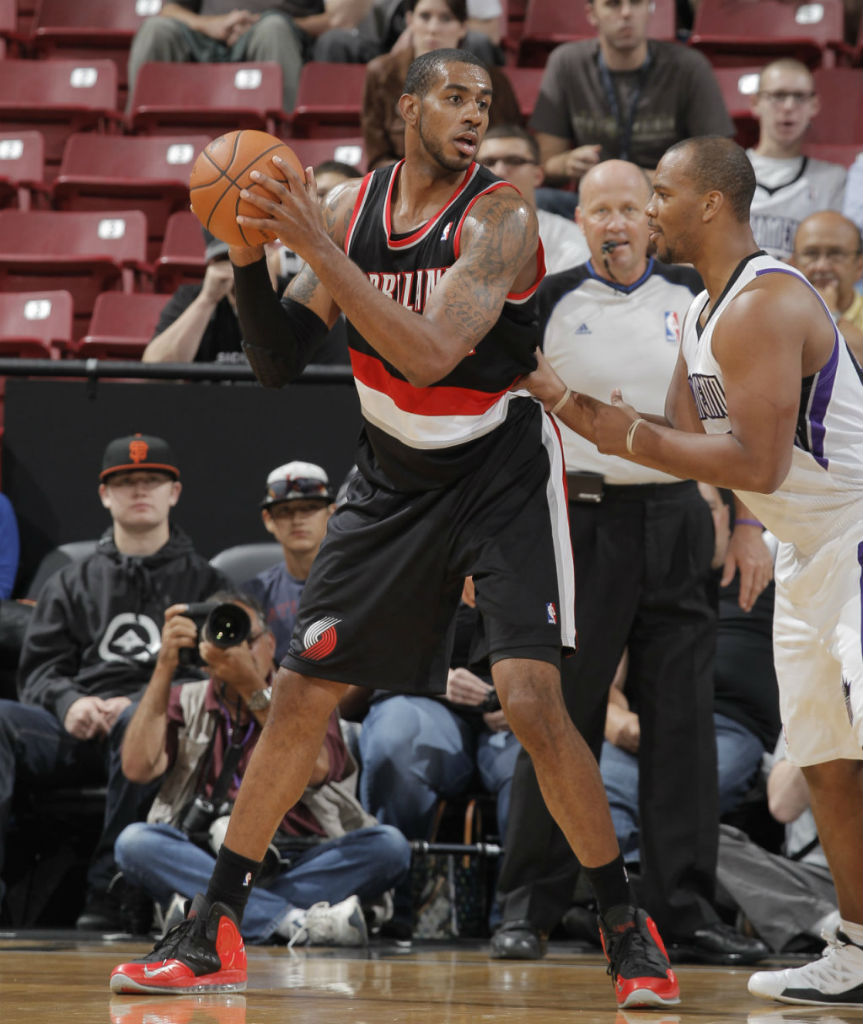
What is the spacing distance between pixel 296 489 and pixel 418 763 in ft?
3.65

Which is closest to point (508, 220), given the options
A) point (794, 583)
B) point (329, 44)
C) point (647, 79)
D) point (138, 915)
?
point (794, 583)

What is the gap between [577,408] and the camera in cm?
310

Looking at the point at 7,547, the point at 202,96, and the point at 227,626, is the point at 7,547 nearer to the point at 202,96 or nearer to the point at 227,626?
the point at 227,626

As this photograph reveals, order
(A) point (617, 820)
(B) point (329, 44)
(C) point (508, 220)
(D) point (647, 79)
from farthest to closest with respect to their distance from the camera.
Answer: (B) point (329, 44) → (D) point (647, 79) → (A) point (617, 820) → (C) point (508, 220)

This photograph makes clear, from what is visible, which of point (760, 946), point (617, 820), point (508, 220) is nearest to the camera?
point (508, 220)

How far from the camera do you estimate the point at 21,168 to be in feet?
28.5

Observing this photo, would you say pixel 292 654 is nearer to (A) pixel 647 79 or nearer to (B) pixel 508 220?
(B) pixel 508 220

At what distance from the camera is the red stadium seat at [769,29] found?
355 inches

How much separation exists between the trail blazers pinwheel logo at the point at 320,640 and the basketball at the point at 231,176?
819mm

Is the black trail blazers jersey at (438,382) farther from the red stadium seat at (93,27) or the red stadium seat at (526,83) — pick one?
the red stadium seat at (93,27)

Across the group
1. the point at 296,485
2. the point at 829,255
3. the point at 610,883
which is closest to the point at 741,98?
the point at 829,255

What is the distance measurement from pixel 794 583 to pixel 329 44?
712cm

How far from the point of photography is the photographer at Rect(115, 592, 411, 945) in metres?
4.28

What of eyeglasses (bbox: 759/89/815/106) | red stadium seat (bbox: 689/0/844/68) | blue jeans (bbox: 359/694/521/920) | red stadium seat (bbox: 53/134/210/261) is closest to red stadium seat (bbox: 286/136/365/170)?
red stadium seat (bbox: 53/134/210/261)
